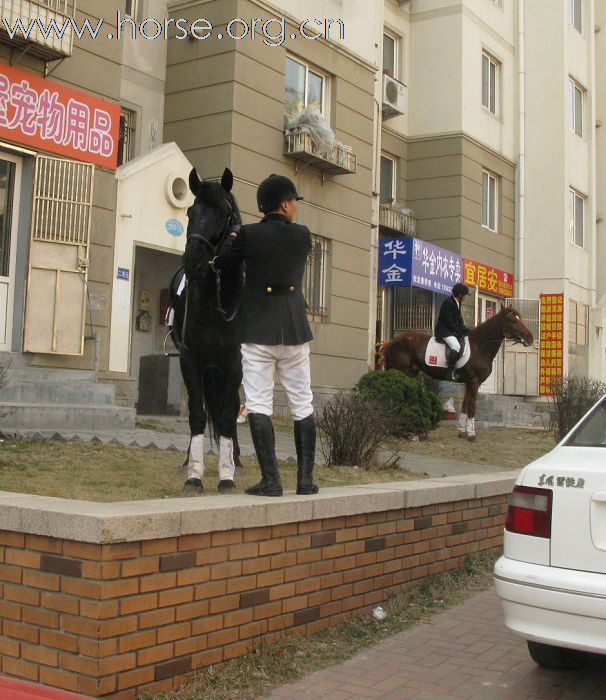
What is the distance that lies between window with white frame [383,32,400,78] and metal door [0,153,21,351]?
14208mm

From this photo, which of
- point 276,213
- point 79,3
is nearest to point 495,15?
point 79,3

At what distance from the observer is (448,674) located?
15.9 feet

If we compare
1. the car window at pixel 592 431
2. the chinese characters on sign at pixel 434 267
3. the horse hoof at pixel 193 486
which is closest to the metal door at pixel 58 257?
the horse hoof at pixel 193 486

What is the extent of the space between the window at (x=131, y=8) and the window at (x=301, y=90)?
3.05m

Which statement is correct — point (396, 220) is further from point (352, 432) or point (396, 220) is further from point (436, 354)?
point (352, 432)

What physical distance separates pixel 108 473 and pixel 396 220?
1692 cm

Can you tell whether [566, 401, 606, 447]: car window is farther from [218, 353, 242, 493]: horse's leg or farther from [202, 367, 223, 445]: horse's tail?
[202, 367, 223, 445]: horse's tail

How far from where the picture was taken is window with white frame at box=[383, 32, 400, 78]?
80.3ft

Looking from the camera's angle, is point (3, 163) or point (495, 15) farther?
point (495, 15)

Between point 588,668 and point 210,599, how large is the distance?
87.9 inches

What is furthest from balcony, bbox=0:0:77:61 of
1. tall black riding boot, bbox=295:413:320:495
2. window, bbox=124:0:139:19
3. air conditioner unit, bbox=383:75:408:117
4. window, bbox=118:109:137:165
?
air conditioner unit, bbox=383:75:408:117

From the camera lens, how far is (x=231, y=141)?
15.9 meters

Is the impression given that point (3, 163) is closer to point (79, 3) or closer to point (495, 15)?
point (79, 3)

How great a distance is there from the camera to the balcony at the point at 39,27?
11.8 meters
